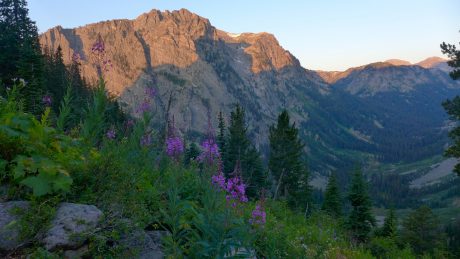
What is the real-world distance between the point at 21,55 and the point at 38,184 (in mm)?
34040

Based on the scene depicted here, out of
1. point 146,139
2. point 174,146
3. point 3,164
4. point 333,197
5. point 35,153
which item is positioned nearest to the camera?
point 3,164

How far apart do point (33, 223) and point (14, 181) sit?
3.25 ft

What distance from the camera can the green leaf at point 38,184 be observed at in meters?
4.10

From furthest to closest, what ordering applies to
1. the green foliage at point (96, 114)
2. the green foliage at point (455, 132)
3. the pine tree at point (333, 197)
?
1. the pine tree at point (333, 197)
2. the green foliage at point (455, 132)
3. the green foliage at point (96, 114)

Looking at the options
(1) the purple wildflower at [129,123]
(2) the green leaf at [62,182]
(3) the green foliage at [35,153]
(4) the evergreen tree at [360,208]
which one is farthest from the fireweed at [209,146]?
(4) the evergreen tree at [360,208]

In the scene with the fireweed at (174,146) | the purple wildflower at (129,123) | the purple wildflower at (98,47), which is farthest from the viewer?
the purple wildflower at (129,123)

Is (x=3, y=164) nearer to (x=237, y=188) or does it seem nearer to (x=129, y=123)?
(x=129, y=123)

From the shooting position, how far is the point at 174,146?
6930mm

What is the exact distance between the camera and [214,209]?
15.5ft

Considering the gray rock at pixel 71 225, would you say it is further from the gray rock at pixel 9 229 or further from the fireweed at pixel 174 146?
the fireweed at pixel 174 146

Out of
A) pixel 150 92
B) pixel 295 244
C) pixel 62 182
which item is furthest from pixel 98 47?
pixel 295 244

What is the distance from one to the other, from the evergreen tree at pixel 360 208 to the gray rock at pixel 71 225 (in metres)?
32.5

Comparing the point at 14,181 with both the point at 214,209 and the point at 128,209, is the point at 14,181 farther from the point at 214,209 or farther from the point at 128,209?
the point at 214,209

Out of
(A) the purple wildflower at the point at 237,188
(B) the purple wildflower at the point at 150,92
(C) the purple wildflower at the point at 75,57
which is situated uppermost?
(C) the purple wildflower at the point at 75,57
